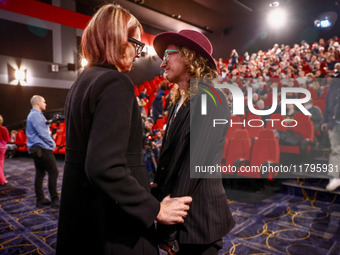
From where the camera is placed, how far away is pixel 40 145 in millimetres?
3496

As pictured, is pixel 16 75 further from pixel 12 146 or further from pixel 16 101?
pixel 12 146

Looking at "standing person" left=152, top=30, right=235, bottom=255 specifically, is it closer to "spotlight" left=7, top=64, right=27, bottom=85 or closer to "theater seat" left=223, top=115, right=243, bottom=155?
"theater seat" left=223, top=115, right=243, bottom=155

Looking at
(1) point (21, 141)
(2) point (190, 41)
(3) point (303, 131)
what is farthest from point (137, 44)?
(1) point (21, 141)

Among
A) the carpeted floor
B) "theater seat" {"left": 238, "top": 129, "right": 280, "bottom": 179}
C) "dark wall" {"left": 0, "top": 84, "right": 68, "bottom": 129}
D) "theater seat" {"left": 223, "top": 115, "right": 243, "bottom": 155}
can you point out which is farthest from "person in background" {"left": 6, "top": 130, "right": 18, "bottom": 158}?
"theater seat" {"left": 238, "top": 129, "right": 280, "bottom": 179}

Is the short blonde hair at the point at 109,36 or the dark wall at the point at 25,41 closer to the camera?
the short blonde hair at the point at 109,36

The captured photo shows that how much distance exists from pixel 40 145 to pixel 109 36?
316 cm

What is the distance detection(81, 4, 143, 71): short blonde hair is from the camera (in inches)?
32.9

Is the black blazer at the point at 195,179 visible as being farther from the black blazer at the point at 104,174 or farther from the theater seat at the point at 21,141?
the theater seat at the point at 21,141

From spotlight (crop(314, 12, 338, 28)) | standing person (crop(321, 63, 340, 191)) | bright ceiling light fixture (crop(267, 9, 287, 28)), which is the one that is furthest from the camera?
bright ceiling light fixture (crop(267, 9, 287, 28))

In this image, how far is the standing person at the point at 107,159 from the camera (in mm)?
729

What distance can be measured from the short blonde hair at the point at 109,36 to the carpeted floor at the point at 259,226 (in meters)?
2.21

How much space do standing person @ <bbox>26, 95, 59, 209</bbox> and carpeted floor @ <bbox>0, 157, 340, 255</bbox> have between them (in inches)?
A: 10.5

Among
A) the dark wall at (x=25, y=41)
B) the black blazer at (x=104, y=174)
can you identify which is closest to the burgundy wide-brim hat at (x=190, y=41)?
the black blazer at (x=104, y=174)

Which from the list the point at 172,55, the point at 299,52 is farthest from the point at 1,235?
the point at 299,52
